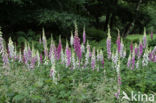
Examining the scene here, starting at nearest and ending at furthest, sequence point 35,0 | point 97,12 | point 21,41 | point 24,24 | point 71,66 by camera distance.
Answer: point 71,66, point 21,41, point 35,0, point 24,24, point 97,12

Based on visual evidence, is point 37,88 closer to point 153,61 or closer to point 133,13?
→ point 153,61

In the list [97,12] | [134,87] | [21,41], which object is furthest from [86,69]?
[97,12]

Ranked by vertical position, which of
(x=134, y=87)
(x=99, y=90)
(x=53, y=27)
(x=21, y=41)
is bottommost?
(x=134, y=87)

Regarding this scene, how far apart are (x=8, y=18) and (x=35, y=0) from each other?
2.59 m

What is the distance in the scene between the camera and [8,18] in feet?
43.8

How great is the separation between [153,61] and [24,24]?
1161 centimetres

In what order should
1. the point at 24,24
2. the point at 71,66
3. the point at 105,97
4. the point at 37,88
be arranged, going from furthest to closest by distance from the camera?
the point at 24,24 < the point at 71,66 < the point at 37,88 < the point at 105,97

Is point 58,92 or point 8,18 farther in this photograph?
point 8,18

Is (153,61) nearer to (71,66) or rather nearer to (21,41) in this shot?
(71,66)

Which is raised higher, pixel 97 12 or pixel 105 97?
pixel 97 12

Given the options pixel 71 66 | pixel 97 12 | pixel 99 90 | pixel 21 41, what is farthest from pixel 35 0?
pixel 99 90

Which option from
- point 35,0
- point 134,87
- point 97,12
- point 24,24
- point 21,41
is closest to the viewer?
point 134,87

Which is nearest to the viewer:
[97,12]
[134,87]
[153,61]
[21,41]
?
[134,87]

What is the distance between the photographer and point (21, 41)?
42.3 ft
